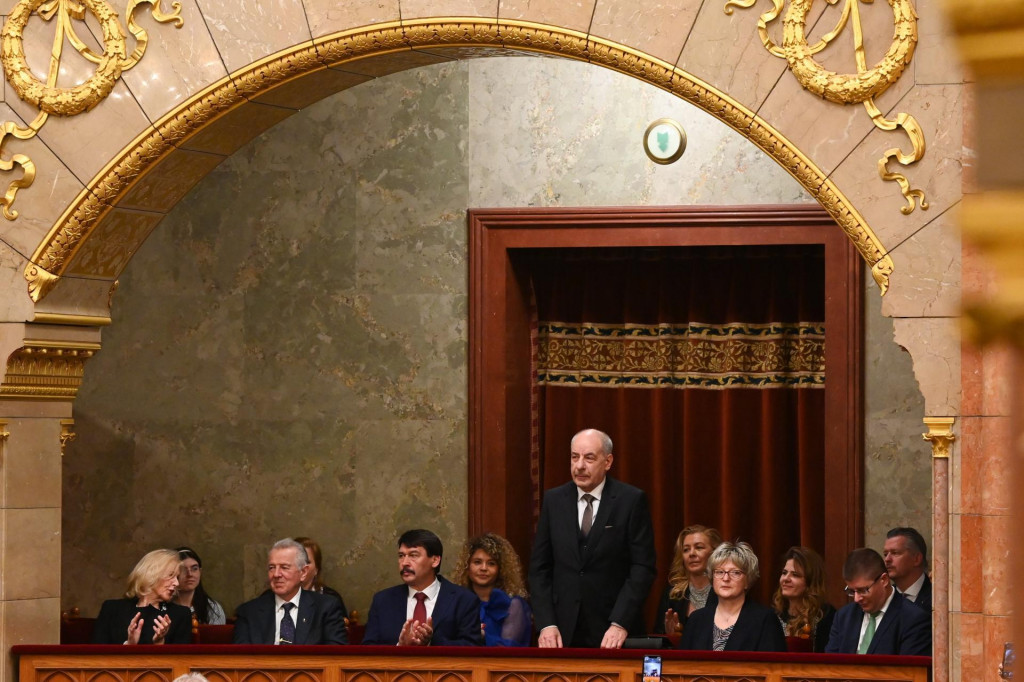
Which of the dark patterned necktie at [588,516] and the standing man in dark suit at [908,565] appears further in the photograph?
the dark patterned necktie at [588,516]

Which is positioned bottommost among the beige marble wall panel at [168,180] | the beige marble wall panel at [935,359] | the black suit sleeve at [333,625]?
the black suit sleeve at [333,625]

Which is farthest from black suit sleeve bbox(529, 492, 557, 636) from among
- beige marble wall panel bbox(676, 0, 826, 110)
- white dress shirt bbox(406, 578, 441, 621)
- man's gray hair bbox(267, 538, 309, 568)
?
beige marble wall panel bbox(676, 0, 826, 110)

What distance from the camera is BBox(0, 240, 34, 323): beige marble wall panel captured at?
5836 mm

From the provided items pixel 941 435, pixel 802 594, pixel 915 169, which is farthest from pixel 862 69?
pixel 802 594

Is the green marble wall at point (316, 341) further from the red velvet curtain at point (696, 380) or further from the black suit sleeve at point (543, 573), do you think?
the black suit sleeve at point (543, 573)

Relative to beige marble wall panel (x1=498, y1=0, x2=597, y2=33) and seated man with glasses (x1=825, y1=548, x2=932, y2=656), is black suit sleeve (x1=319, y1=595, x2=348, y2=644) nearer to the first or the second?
seated man with glasses (x1=825, y1=548, x2=932, y2=656)

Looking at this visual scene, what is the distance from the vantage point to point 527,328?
8242mm

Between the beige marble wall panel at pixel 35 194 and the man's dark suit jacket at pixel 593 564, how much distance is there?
7.75ft

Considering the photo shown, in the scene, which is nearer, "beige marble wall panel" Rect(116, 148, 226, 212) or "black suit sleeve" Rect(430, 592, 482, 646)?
"black suit sleeve" Rect(430, 592, 482, 646)

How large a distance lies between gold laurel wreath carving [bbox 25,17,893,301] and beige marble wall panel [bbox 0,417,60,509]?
0.57 meters

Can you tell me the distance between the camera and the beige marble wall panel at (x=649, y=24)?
532 cm

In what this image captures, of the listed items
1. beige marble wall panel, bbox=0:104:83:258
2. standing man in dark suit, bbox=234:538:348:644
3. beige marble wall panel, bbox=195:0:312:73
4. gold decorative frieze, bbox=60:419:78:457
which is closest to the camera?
beige marble wall panel, bbox=195:0:312:73

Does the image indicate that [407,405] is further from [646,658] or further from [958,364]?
[958,364]

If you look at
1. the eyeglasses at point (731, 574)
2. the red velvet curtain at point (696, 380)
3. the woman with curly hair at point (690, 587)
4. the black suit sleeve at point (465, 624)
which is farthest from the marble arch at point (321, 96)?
the red velvet curtain at point (696, 380)
